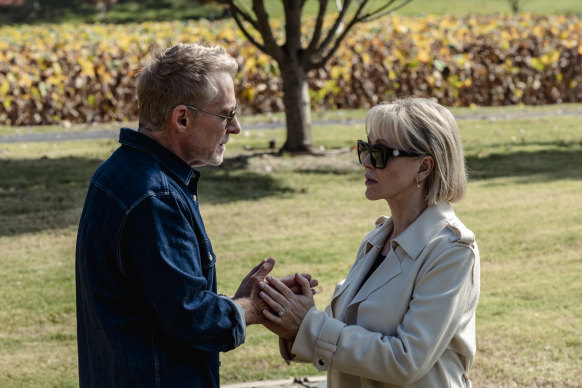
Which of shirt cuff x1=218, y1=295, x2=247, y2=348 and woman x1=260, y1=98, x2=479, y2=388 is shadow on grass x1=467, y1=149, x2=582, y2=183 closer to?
woman x1=260, y1=98, x2=479, y2=388

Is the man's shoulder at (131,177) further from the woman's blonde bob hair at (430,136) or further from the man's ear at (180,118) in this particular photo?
the woman's blonde bob hair at (430,136)

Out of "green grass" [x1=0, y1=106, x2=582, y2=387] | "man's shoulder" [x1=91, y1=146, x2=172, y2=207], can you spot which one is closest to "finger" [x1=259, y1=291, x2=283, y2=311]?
"man's shoulder" [x1=91, y1=146, x2=172, y2=207]

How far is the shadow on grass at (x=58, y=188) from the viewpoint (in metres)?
8.80

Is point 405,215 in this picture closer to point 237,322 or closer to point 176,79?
point 237,322

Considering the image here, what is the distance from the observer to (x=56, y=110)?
15453mm

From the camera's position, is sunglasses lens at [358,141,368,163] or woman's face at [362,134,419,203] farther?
sunglasses lens at [358,141,368,163]

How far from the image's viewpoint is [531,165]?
11203 mm

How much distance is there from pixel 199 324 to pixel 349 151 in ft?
31.4

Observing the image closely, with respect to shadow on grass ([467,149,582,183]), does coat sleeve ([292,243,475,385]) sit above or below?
above

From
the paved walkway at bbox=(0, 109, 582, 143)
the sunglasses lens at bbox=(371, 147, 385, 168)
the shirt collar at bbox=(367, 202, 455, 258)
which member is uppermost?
the sunglasses lens at bbox=(371, 147, 385, 168)

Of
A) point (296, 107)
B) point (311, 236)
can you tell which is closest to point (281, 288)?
point (311, 236)

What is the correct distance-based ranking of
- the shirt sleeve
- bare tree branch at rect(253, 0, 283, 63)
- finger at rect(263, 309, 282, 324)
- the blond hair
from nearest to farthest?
the shirt sleeve
the blond hair
finger at rect(263, 309, 282, 324)
bare tree branch at rect(253, 0, 283, 63)

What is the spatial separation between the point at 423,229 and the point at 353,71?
543 inches

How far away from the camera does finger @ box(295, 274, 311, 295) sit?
10.3 feet
